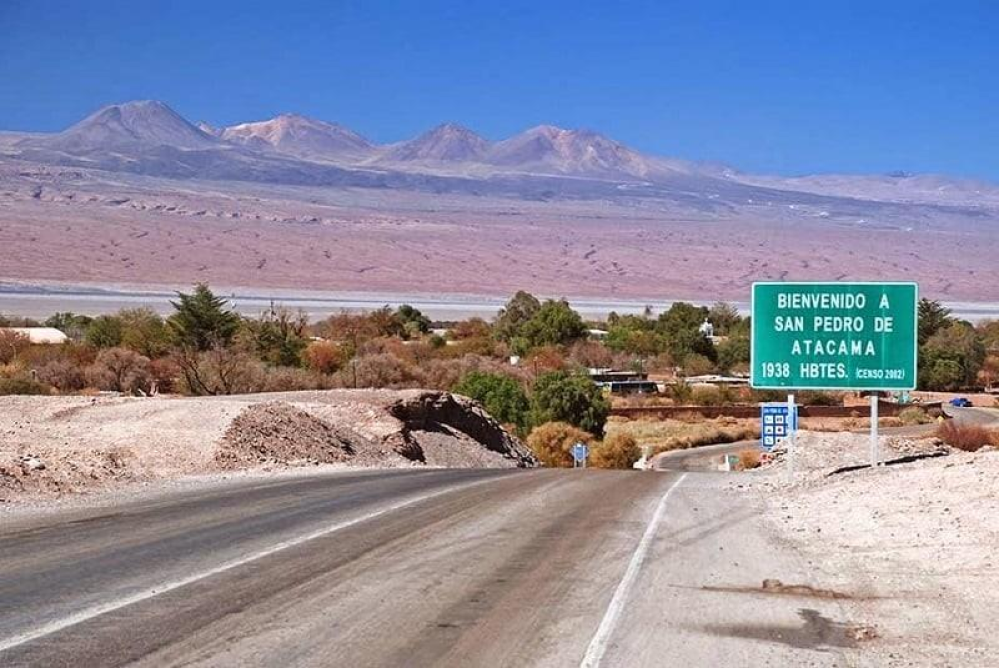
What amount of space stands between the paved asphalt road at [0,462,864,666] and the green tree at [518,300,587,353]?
7853 cm

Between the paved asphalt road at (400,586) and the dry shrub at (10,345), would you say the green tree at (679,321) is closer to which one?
the dry shrub at (10,345)

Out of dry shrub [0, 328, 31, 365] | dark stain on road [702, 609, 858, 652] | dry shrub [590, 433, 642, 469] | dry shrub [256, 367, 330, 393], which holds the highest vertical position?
dry shrub [0, 328, 31, 365]

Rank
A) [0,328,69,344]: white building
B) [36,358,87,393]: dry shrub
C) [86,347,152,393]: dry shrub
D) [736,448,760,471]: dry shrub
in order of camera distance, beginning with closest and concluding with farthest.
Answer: [736,448,760,471]: dry shrub → [36,358,87,393]: dry shrub → [86,347,152,393]: dry shrub → [0,328,69,344]: white building

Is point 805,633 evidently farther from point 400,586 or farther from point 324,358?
point 324,358

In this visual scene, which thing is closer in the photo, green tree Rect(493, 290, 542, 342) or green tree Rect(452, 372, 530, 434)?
green tree Rect(452, 372, 530, 434)

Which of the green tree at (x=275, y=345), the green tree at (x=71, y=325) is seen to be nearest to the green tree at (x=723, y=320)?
the green tree at (x=71, y=325)

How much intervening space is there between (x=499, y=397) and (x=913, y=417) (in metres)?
22.1

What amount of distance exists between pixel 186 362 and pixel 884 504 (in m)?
39.8

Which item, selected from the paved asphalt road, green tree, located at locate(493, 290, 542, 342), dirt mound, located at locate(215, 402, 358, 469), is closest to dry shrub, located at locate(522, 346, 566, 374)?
green tree, located at locate(493, 290, 542, 342)

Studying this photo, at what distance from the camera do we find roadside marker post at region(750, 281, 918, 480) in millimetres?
24641

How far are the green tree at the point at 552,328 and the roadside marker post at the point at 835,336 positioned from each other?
242 feet

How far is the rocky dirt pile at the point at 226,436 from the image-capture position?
26312 mm

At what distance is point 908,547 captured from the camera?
16.4 meters

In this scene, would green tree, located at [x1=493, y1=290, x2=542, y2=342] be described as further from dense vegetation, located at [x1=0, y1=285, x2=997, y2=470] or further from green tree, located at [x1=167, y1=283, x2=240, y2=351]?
green tree, located at [x1=167, y1=283, x2=240, y2=351]
